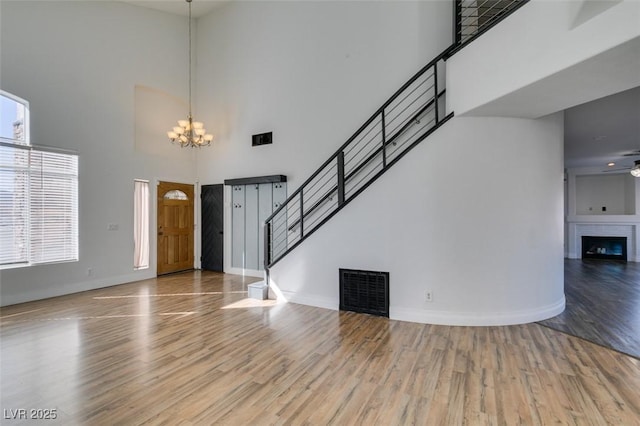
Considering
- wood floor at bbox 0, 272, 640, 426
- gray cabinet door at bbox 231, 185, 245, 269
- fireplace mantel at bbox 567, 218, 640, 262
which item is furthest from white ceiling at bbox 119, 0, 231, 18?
fireplace mantel at bbox 567, 218, 640, 262

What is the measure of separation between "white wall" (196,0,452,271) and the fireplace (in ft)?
28.3

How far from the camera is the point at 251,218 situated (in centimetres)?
705

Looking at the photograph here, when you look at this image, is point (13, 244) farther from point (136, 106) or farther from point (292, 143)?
point (292, 143)

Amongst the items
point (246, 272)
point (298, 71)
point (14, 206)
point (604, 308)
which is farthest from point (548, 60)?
point (14, 206)

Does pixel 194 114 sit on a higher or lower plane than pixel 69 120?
higher

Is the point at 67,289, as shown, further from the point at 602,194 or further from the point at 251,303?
the point at 602,194

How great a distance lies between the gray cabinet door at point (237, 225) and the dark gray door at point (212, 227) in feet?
1.15

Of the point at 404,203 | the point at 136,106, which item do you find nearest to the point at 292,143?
the point at 404,203

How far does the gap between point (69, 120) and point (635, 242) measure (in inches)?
563

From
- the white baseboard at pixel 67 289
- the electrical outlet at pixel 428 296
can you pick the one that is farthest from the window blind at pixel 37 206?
the electrical outlet at pixel 428 296

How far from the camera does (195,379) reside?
2643 mm

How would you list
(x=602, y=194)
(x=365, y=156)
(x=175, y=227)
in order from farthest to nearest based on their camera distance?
(x=602, y=194) < (x=175, y=227) < (x=365, y=156)

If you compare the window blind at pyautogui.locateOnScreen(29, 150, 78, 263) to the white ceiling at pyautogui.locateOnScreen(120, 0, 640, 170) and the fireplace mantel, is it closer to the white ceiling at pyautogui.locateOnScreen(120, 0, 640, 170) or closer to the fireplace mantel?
the white ceiling at pyautogui.locateOnScreen(120, 0, 640, 170)

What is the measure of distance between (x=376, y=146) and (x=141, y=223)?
542 cm
